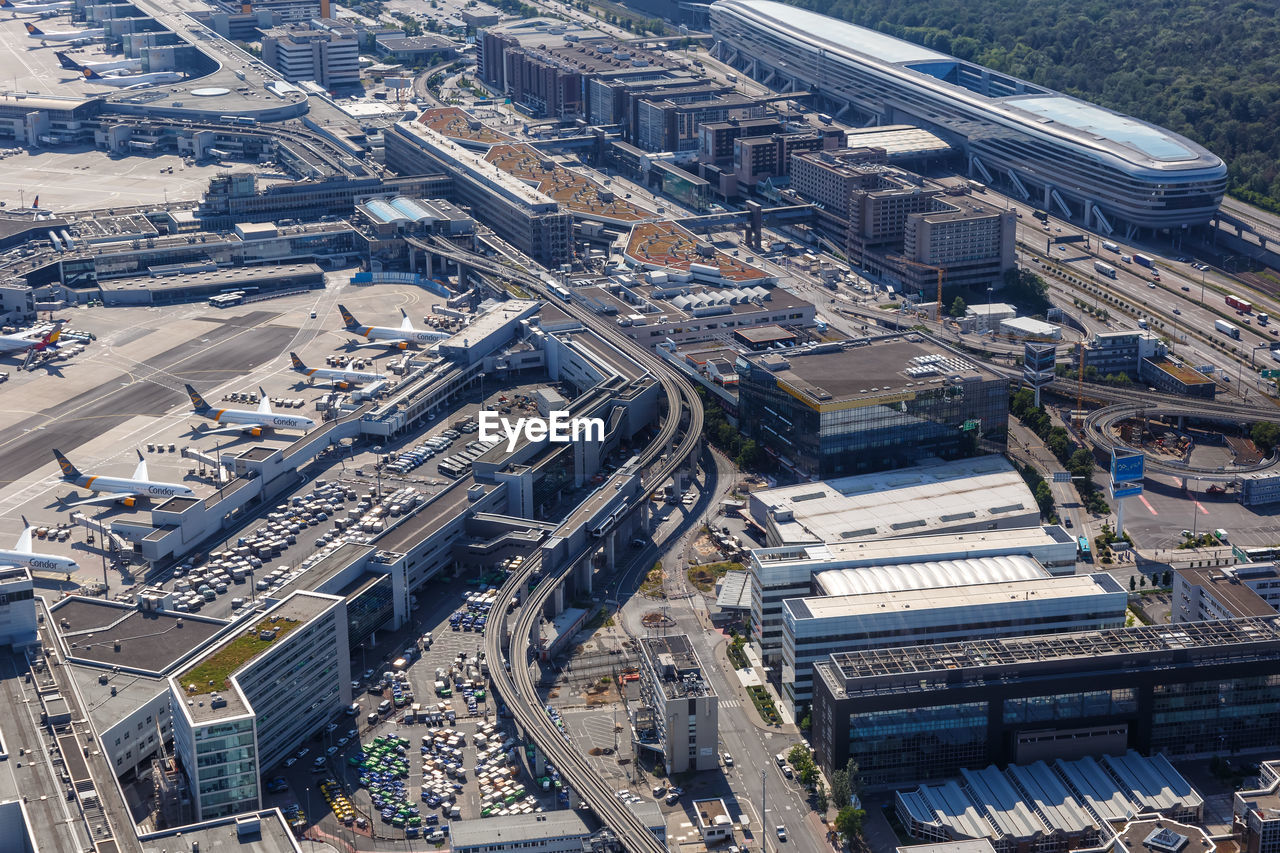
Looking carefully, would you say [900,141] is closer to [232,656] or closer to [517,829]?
[232,656]

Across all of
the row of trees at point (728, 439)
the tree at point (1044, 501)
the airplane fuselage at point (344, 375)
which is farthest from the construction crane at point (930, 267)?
the airplane fuselage at point (344, 375)

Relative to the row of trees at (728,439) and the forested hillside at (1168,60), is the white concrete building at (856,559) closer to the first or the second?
the row of trees at (728,439)

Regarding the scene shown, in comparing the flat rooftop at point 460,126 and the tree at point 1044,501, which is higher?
the flat rooftop at point 460,126

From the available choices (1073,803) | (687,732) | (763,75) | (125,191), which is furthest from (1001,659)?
(763,75)

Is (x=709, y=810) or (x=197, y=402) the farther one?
(x=197, y=402)

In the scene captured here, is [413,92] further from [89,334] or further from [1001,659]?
[1001,659]

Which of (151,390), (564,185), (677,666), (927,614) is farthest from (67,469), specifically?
(564,185)

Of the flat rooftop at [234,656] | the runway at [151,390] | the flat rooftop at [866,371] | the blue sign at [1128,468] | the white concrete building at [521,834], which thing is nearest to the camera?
the white concrete building at [521,834]
